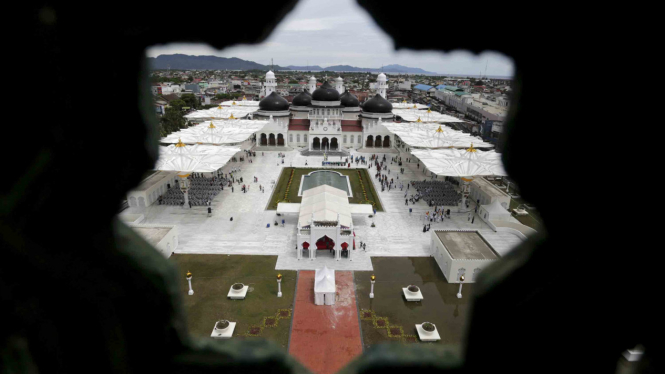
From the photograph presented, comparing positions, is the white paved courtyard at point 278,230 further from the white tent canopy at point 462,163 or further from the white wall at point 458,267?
the white tent canopy at point 462,163

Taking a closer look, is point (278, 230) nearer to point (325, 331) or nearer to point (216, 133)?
point (325, 331)

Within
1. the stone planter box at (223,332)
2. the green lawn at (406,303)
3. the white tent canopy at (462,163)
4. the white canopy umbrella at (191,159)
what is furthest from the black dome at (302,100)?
the stone planter box at (223,332)

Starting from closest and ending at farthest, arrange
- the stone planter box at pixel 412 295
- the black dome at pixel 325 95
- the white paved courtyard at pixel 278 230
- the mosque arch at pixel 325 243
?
the stone planter box at pixel 412 295, the mosque arch at pixel 325 243, the white paved courtyard at pixel 278 230, the black dome at pixel 325 95

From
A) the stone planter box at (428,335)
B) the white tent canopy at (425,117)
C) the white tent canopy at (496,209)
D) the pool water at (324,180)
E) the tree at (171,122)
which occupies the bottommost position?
the stone planter box at (428,335)

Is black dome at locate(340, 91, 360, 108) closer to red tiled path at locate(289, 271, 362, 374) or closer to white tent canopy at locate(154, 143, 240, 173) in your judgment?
white tent canopy at locate(154, 143, 240, 173)

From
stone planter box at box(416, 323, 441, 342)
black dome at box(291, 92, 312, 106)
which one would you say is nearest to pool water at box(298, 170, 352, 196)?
stone planter box at box(416, 323, 441, 342)

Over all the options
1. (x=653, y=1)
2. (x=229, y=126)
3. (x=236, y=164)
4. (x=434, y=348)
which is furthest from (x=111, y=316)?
(x=229, y=126)

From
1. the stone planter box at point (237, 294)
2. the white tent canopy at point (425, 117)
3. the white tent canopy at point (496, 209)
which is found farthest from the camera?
the white tent canopy at point (425, 117)
